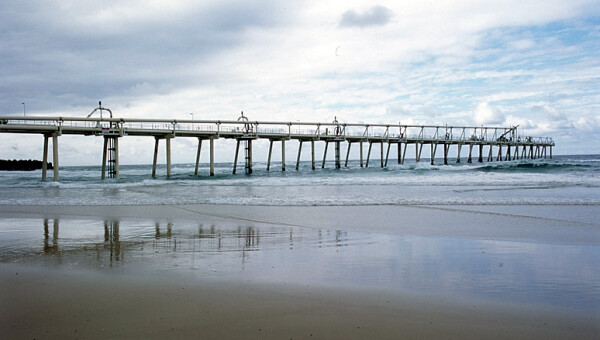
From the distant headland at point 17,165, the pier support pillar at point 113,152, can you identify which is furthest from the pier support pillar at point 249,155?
the distant headland at point 17,165

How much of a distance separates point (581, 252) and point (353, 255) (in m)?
3.38

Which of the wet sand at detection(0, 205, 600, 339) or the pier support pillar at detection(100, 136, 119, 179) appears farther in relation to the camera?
the pier support pillar at detection(100, 136, 119, 179)

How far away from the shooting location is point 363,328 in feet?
10.7

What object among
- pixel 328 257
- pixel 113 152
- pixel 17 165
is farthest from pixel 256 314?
pixel 17 165

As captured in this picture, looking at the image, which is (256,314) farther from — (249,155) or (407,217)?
(249,155)

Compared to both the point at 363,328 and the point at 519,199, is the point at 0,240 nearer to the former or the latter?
the point at 363,328

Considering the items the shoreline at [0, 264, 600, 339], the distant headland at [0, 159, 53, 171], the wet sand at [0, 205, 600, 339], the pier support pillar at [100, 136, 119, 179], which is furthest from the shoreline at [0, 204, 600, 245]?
the distant headland at [0, 159, 53, 171]

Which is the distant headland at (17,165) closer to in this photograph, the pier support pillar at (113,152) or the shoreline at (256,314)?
the pier support pillar at (113,152)

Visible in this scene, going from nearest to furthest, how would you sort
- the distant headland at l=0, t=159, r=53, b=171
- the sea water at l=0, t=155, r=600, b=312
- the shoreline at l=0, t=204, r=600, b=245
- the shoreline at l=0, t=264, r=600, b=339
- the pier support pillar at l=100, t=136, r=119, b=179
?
the shoreline at l=0, t=264, r=600, b=339, the sea water at l=0, t=155, r=600, b=312, the shoreline at l=0, t=204, r=600, b=245, the pier support pillar at l=100, t=136, r=119, b=179, the distant headland at l=0, t=159, r=53, b=171

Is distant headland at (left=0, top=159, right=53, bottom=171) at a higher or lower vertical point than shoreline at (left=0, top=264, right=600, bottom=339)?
lower

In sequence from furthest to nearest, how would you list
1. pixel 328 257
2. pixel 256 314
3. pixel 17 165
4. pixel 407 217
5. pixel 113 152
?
pixel 17 165 < pixel 113 152 < pixel 407 217 < pixel 328 257 < pixel 256 314

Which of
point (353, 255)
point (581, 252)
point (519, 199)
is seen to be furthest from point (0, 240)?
point (519, 199)

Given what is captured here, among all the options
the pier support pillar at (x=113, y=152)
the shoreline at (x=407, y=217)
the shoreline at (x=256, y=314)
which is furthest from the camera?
the pier support pillar at (x=113, y=152)

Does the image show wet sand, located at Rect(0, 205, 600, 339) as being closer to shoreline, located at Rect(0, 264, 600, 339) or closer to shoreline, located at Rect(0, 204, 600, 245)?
shoreline, located at Rect(0, 264, 600, 339)
